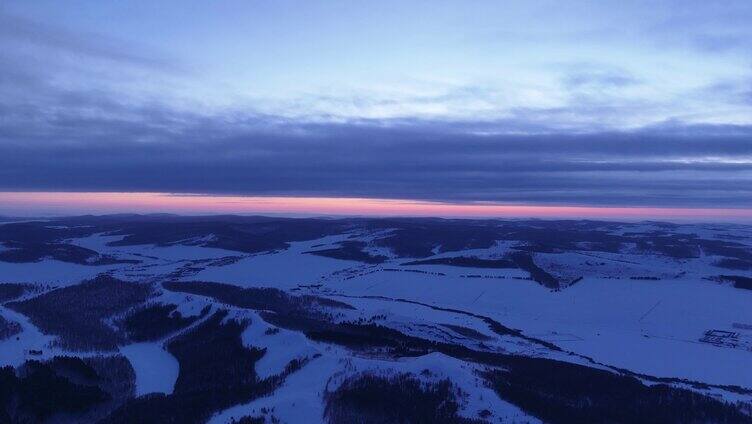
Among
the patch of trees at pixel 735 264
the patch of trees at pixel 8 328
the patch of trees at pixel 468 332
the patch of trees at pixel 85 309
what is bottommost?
the patch of trees at pixel 735 264

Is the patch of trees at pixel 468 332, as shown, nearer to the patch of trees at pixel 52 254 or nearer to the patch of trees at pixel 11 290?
the patch of trees at pixel 11 290

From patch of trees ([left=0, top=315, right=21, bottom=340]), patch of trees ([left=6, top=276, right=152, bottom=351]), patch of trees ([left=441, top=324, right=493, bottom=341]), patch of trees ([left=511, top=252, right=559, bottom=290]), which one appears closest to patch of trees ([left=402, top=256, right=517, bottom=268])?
patch of trees ([left=511, top=252, right=559, bottom=290])

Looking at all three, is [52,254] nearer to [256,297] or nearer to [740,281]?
[256,297]

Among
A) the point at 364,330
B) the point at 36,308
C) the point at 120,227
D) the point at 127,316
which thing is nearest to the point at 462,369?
the point at 364,330

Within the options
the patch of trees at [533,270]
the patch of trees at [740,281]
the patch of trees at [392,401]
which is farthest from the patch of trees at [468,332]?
the patch of trees at [740,281]

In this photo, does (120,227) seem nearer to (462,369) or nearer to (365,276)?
(365,276)

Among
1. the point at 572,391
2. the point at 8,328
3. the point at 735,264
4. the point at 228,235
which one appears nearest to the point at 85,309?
the point at 8,328

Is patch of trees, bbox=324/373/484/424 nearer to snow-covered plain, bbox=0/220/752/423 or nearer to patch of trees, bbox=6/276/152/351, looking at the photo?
snow-covered plain, bbox=0/220/752/423
